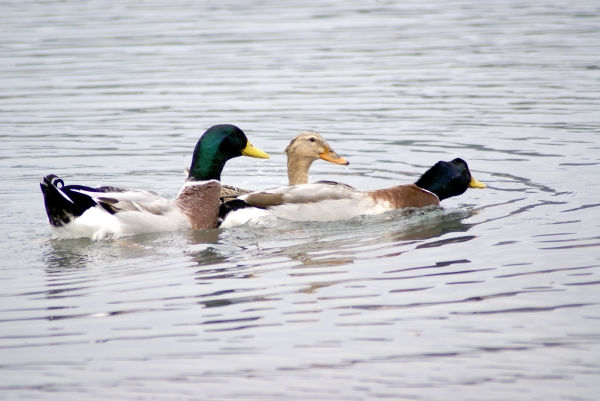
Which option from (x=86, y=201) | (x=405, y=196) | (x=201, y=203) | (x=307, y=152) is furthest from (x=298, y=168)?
(x=86, y=201)

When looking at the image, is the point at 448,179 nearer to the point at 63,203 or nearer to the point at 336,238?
the point at 336,238

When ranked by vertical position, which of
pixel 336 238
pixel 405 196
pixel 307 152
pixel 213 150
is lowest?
pixel 336 238

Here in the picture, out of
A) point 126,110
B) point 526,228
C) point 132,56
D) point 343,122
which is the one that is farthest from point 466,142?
point 132,56

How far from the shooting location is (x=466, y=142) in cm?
1309

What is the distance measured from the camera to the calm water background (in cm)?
576

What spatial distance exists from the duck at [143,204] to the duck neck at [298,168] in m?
0.55

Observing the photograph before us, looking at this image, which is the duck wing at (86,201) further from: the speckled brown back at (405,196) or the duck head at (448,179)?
the duck head at (448,179)

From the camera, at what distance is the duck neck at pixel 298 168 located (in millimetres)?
10742

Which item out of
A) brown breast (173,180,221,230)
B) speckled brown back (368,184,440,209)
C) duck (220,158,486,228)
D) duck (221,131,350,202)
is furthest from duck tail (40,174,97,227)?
speckled brown back (368,184,440,209)

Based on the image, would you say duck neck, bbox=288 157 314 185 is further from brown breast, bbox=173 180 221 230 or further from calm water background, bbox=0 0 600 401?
brown breast, bbox=173 180 221 230

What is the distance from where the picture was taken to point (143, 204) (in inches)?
367

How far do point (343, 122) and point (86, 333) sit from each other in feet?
28.2

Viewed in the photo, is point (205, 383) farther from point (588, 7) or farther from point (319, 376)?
point (588, 7)

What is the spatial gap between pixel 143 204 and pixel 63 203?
74cm
